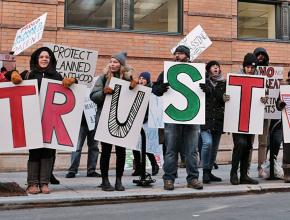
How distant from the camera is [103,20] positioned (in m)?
11.7

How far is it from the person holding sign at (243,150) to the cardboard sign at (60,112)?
2325mm

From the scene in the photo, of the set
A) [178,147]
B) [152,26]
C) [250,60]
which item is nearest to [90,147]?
[178,147]

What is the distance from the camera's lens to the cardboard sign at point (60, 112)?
736 centimetres

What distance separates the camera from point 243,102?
27.6 ft

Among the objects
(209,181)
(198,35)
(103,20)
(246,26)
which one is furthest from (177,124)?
(246,26)

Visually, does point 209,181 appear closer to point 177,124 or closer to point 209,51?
point 177,124

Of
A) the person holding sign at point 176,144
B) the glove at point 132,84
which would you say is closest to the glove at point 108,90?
the glove at point 132,84

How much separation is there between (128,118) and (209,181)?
190 cm

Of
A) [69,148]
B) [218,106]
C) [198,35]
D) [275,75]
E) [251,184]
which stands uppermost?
[198,35]

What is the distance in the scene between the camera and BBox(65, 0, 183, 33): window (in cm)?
1152

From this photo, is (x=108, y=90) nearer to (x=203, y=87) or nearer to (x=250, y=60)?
(x=203, y=87)

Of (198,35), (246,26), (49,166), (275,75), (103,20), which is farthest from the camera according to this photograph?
(246,26)

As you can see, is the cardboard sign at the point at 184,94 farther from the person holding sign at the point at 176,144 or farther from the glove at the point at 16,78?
the glove at the point at 16,78

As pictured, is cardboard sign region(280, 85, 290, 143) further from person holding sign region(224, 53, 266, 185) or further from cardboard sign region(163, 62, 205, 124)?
cardboard sign region(163, 62, 205, 124)
